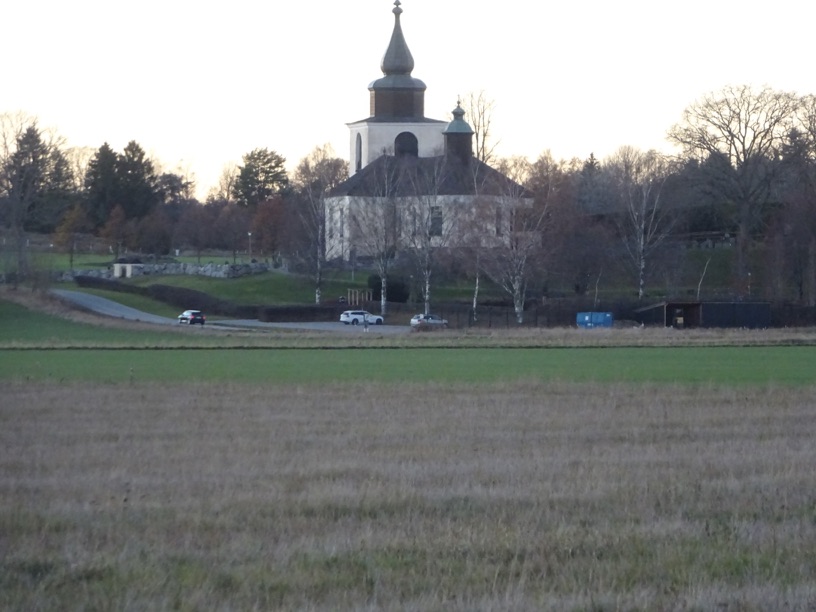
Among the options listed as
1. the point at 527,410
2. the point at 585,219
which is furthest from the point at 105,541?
the point at 585,219

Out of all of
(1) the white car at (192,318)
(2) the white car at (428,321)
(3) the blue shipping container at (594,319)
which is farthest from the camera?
(1) the white car at (192,318)

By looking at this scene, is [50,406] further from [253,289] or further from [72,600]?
[253,289]

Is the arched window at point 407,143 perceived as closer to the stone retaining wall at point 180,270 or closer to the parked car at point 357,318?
the stone retaining wall at point 180,270

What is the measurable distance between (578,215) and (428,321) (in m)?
14.8

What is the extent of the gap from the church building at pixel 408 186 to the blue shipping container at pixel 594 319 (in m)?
6.66

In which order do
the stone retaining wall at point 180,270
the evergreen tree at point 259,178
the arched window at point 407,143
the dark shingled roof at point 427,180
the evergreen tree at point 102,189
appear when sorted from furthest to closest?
the evergreen tree at point 259,178 < the evergreen tree at point 102,189 < the arched window at point 407,143 < the stone retaining wall at point 180,270 < the dark shingled roof at point 427,180

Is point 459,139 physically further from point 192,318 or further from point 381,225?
point 192,318

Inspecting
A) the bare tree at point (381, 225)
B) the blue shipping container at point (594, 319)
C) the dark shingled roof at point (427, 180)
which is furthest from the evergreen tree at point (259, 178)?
the blue shipping container at point (594, 319)

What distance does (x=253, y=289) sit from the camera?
243ft

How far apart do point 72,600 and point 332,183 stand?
81.2 m

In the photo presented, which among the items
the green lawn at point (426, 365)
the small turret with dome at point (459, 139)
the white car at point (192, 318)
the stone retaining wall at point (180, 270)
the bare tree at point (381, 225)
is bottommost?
the green lawn at point (426, 365)

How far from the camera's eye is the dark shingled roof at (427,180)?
69750 mm

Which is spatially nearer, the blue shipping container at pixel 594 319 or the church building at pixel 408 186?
the blue shipping container at pixel 594 319

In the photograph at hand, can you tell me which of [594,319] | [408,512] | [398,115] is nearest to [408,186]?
[398,115]
